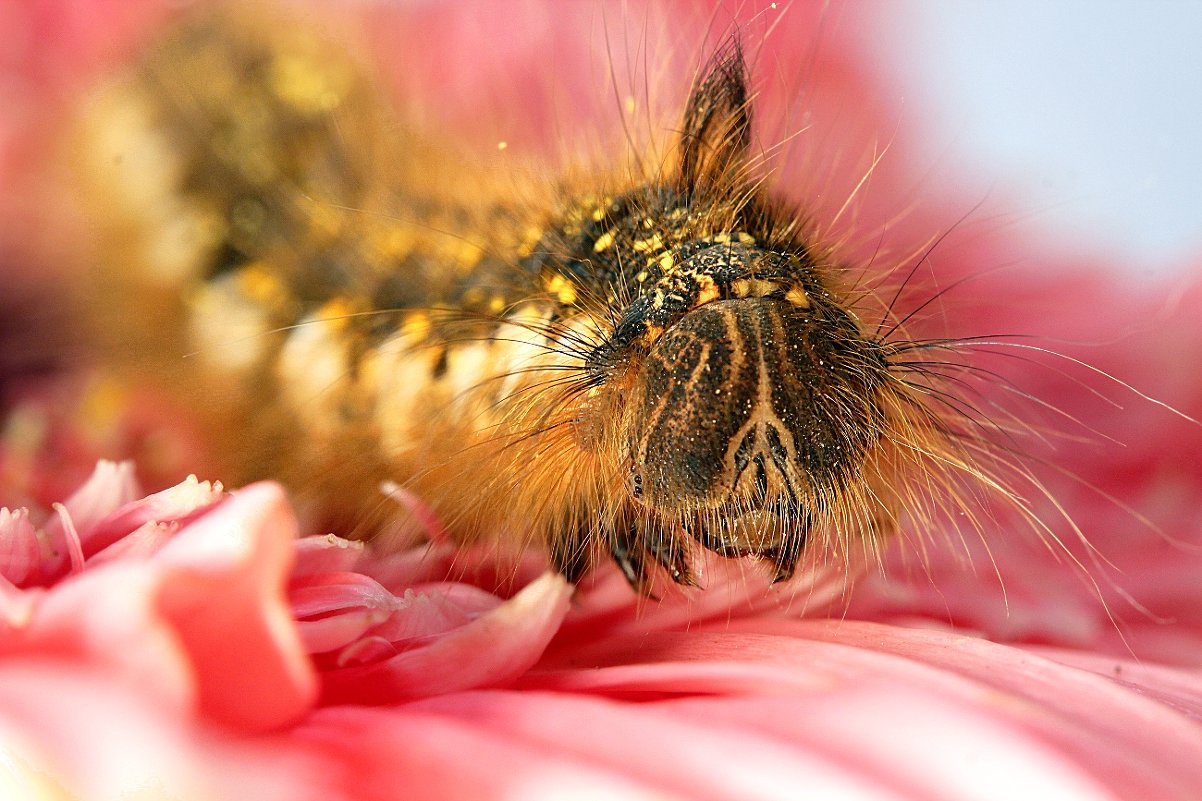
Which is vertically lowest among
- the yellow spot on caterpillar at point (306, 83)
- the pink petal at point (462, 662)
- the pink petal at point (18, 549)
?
the pink petal at point (462, 662)

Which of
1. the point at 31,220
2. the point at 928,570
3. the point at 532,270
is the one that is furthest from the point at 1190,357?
the point at 31,220

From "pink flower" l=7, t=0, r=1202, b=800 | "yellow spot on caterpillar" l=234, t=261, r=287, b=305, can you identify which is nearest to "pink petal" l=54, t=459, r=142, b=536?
"pink flower" l=7, t=0, r=1202, b=800

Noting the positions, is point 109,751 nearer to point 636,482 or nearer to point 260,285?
point 636,482

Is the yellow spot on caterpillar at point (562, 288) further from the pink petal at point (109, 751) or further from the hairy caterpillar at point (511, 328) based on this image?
the pink petal at point (109, 751)

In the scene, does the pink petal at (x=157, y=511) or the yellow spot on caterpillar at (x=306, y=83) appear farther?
the yellow spot on caterpillar at (x=306, y=83)

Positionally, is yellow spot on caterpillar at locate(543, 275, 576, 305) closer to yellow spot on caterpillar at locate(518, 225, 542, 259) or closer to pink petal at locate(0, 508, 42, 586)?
yellow spot on caterpillar at locate(518, 225, 542, 259)

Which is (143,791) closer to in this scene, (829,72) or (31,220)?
(31,220)

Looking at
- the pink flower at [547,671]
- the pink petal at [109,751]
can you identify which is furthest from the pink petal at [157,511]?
the pink petal at [109,751]
